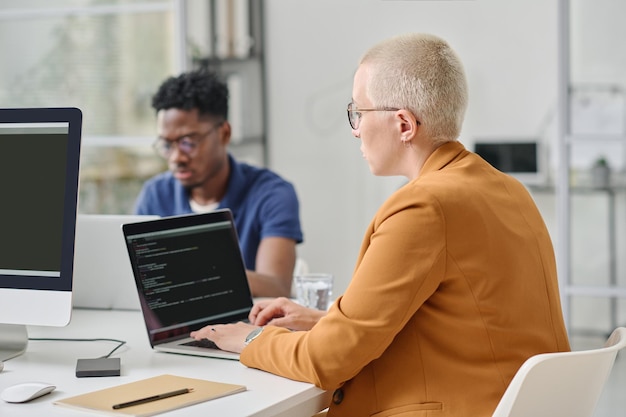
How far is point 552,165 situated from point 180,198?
6.81 feet

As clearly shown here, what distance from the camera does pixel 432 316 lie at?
1578 mm

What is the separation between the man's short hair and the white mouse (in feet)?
5.09

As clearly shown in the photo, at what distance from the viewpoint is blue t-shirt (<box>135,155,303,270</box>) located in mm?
2836

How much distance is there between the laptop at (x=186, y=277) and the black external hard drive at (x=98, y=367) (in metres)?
0.15

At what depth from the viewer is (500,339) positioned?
1.58 meters

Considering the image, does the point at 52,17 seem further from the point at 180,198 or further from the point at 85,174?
the point at 180,198

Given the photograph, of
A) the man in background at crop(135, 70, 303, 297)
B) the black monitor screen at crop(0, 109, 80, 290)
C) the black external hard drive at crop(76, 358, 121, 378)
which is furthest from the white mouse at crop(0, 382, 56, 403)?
the man in background at crop(135, 70, 303, 297)

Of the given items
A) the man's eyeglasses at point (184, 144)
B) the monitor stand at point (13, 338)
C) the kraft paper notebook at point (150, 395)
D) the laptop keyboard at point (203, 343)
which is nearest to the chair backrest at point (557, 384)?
the kraft paper notebook at point (150, 395)

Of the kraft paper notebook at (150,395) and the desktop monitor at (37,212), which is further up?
the desktop monitor at (37,212)

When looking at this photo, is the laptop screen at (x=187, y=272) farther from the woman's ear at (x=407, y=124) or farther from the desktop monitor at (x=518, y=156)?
the desktop monitor at (x=518, y=156)

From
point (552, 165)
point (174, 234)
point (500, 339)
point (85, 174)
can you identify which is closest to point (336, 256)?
point (552, 165)

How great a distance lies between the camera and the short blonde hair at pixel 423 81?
168 cm

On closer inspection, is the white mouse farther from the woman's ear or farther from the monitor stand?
the woman's ear

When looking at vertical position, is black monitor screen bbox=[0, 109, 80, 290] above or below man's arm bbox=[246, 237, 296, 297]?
above
